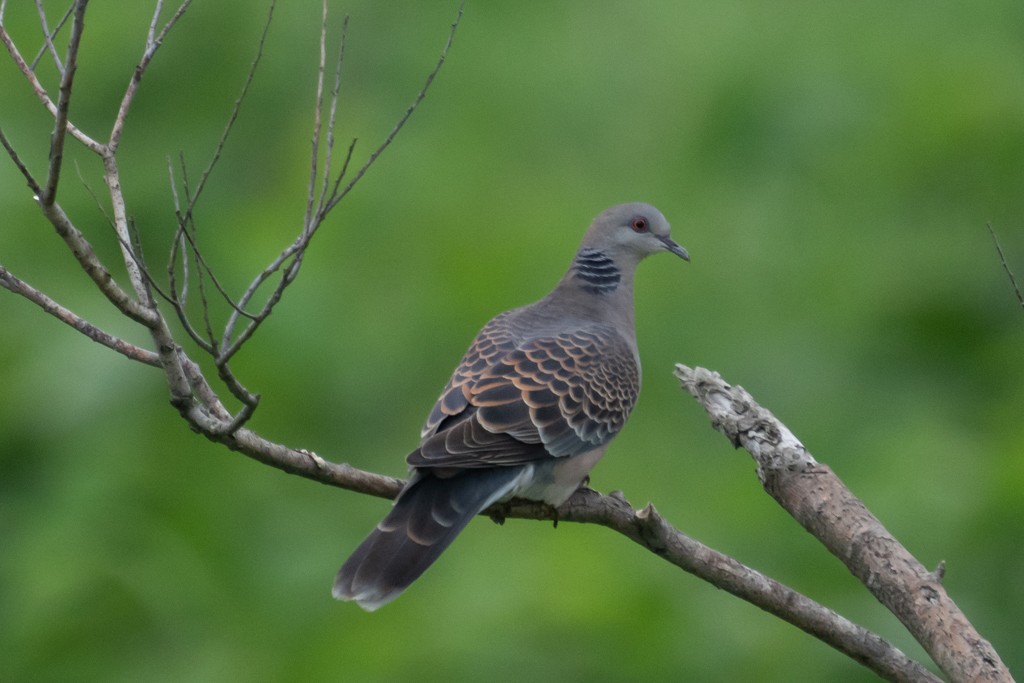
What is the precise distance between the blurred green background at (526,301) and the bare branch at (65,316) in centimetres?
315

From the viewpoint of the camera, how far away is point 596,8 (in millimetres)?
9359

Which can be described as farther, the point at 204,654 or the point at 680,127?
the point at 680,127

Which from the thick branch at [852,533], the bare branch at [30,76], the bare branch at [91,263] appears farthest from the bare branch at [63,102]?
the thick branch at [852,533]

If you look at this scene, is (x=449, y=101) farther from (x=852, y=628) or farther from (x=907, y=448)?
(x=852, y=628)

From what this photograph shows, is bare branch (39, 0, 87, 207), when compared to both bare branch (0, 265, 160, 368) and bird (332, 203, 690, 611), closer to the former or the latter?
bare branch (0, 265, 160, 368)

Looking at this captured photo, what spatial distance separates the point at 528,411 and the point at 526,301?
3.49m

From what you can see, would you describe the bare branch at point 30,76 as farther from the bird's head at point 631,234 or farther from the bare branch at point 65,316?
the bird's head at point 631,234

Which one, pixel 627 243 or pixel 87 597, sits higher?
pixel 627 243

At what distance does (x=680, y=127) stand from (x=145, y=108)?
385 cm

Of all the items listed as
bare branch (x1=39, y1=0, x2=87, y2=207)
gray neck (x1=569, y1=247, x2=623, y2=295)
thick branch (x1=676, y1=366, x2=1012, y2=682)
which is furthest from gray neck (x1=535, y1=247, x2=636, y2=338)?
bare branch (x1=39, y1=0, x2=87, y2=207)

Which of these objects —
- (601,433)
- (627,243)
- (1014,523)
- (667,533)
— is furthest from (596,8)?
(667,533)

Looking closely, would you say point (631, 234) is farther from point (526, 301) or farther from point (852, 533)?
point (526, 301)

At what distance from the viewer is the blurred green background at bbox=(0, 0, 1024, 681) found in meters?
6.21

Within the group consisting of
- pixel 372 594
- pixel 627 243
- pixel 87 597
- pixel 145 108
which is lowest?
pixel 87 597
